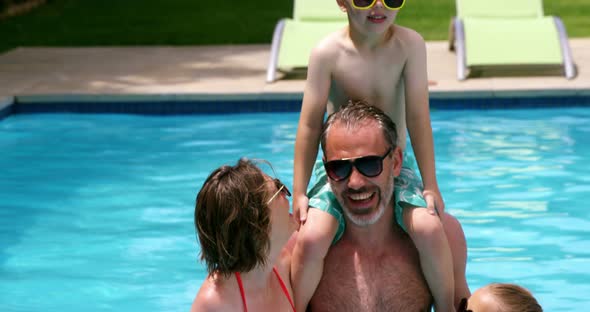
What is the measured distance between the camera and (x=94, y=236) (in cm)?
764

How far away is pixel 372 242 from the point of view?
4512 mm

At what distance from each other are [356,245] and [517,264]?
273 cm

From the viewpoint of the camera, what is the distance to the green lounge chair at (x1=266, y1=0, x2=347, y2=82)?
11.4 m

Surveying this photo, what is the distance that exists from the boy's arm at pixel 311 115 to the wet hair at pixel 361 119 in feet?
0.50

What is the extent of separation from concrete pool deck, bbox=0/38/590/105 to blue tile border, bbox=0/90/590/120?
2cm

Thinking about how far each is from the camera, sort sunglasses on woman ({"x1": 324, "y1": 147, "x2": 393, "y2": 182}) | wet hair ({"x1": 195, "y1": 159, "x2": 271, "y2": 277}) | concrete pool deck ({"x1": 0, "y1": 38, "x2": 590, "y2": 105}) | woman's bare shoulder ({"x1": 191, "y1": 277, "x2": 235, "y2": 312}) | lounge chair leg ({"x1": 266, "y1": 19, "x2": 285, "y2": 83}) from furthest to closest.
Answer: lounge chair leg ({"x1": 266, "y1": 19, "x2": 285, "y2": 83})
concrete pool deck ({"x1": 0, "y1": 38, "x2": 590, "y2": 105})
sunglasses on woman ({"x1": 324, "y1": 147, "x2": 393, "y2": 182})
woman's bare shoulder ({"x1": 191, "y1": 277, "x2": 235, "y2": 312})
wet hair ({"x1": 195, "y1": 159, "x2": 271, "y2": 277})

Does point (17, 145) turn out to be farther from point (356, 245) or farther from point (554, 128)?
point (356, 245)

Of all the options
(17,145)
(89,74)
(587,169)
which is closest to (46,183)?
(17,145)

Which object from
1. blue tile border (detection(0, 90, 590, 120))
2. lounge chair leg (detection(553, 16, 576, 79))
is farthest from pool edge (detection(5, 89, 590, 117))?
lounge chair leg (detection(553, 16, 576, 79))

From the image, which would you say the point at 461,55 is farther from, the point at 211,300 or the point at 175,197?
the point at 211,300

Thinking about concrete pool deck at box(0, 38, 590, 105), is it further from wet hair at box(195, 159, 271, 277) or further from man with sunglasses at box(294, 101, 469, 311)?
wet hair at box(195, 159, 271, 277)

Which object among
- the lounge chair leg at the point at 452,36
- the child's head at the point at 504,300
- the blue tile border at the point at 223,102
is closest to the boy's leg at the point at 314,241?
the child's head at the point at 504,300

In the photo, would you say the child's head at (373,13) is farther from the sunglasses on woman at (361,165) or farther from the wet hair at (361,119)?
the sunglasses on woman at (361,165)

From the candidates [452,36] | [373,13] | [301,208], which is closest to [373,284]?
[301,208]
